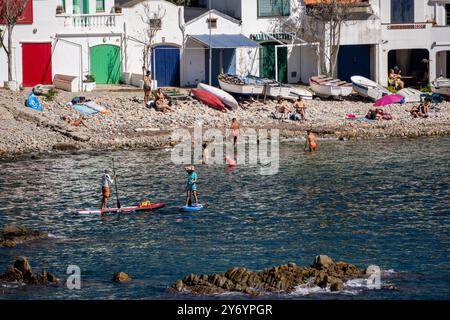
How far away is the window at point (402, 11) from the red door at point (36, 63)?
2172 cm

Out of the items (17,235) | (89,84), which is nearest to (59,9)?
(89,84)

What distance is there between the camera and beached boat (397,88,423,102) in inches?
2589

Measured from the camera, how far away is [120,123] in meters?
59.1

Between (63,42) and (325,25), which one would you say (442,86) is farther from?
(63,42)

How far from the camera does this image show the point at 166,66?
218 feet

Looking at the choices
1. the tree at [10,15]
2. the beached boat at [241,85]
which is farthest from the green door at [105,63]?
the beached boat at [241,85]

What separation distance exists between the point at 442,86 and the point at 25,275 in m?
40.5

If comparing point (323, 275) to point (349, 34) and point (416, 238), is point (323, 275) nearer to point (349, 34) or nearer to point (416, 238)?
point (416, 238)

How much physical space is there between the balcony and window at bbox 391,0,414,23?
694 inches

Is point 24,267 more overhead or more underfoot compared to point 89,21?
more underfoot

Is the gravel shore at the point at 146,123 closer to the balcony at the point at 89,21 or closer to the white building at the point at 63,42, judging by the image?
the white building at the point at 63,42

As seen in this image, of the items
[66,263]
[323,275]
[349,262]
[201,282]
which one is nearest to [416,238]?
[349,262]
